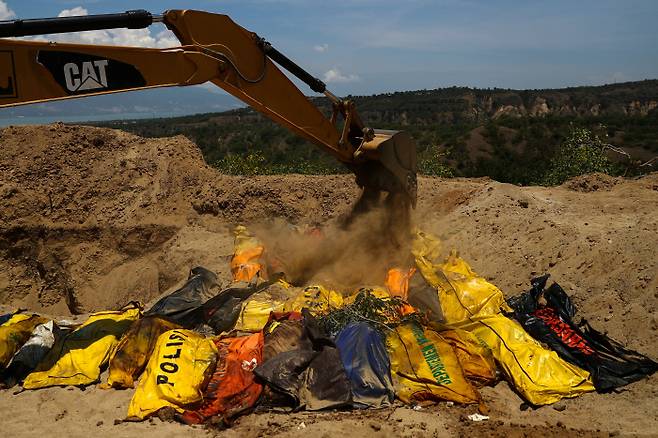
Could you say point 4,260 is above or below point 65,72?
below

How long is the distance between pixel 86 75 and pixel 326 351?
331 centimetres

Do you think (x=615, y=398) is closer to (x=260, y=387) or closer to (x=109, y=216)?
(x=260, y=387)

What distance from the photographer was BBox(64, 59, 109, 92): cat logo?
504cm

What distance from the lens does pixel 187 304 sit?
669 centimetres

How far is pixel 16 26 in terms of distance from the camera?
4.88 meters

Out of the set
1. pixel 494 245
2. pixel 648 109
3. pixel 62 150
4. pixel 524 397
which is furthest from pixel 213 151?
pixel 648 109

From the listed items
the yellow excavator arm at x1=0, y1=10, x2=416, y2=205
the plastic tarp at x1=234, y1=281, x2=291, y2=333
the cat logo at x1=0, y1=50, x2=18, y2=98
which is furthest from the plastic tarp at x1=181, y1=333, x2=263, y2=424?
the cat logo at x1=0, y1=50, x2=18, y2=98

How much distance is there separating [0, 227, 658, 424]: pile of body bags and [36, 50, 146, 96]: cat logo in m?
2.36

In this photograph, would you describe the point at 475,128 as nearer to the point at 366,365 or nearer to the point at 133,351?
the point at 366,365

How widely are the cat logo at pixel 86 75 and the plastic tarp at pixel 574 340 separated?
4.93 meters

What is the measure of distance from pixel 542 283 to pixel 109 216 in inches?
288

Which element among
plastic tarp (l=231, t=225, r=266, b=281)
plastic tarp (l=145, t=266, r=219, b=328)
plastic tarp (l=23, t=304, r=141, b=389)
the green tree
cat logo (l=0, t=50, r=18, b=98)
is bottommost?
plastic tarp (l=23, t=304, r=141, b=389)

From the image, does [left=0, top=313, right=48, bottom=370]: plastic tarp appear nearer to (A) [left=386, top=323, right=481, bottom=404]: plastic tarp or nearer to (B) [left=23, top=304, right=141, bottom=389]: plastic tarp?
(B) [left=23, top=304, right=141, bottom=389]: plastic tarp

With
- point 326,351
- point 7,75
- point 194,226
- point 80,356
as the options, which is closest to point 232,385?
point 326,351
